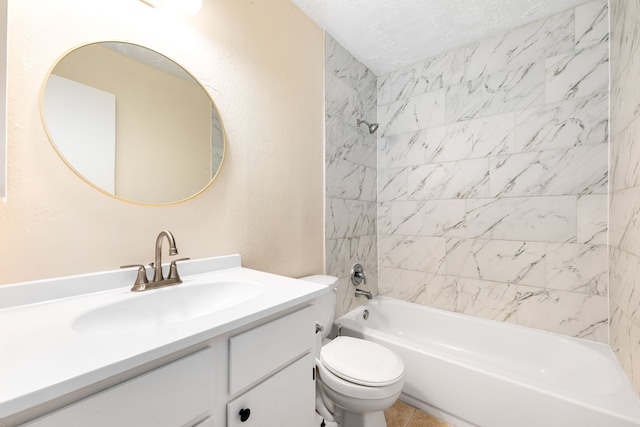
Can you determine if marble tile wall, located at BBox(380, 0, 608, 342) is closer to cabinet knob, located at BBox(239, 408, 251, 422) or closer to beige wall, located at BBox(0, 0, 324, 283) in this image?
beige wall, located at BBox(0, 0, 324, 283)

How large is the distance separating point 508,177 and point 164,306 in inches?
87.6

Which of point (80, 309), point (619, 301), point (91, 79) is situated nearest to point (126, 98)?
point (91, 79)

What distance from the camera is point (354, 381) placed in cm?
120

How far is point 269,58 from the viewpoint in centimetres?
150

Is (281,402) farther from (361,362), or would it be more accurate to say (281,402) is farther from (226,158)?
(226,158)

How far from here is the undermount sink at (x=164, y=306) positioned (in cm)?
76

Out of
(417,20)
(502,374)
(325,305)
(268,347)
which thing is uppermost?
(417,20)

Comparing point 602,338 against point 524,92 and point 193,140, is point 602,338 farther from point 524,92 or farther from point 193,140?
point 193,140

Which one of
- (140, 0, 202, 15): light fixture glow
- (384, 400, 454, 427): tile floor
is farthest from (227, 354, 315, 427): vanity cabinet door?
(140, 0, 202, 15): light fixture glow

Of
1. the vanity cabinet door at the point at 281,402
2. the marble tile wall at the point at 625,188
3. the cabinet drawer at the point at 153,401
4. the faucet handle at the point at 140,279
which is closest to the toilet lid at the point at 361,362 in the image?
the vanity cabinet door at the point at 281,402

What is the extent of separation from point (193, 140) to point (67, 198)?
503mm

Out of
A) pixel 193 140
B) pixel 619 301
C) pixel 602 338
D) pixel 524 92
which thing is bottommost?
pixel 602 338

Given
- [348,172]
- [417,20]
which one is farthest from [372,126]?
[417,20]

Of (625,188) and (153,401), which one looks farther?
(625,188)
